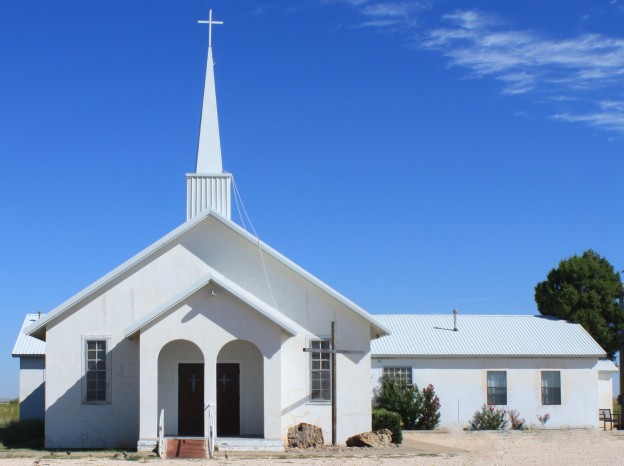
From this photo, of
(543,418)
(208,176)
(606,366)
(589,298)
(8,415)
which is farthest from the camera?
(589,298)

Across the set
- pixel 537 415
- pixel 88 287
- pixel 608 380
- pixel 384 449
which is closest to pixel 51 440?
pixel 88 287

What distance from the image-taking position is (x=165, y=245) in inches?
1158

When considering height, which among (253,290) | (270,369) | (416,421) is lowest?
(416,421)

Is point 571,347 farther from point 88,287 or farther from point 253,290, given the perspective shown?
point 88,287

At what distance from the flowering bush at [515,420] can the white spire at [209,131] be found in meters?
15.6

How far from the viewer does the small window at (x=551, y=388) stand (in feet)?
127

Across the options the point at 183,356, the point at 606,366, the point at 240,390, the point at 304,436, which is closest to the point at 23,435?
the point at 183,356

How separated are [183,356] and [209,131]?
25.0 feet

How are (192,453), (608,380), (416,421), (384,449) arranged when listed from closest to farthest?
1. (192,453)
2. (384,449)
3. (416,421)
4. (608,380)

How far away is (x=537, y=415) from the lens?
1510 inches

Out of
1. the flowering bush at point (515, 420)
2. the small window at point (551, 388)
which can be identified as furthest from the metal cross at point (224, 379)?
the small window at point (551, 388)

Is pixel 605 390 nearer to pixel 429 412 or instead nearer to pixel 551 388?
pixel 551 388

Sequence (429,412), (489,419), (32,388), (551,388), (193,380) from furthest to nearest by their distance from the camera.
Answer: (32,388) < (551,388) < (489,419) < (429,412) < (193,380)

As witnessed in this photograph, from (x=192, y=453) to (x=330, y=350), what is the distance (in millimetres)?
5012
